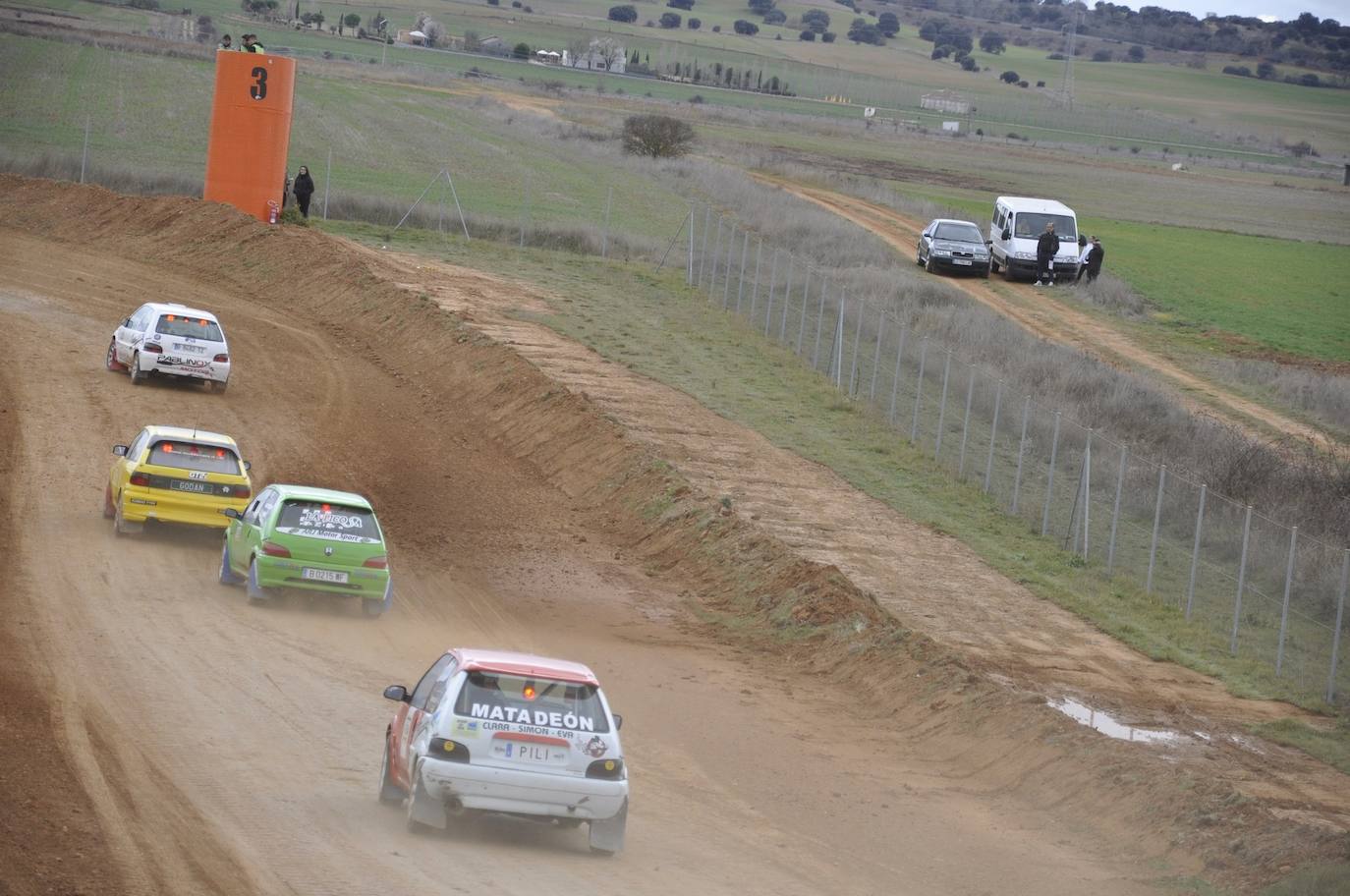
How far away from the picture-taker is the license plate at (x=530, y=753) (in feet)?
41.2

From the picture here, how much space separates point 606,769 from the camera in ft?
41.7

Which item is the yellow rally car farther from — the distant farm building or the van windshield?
the distant farm building

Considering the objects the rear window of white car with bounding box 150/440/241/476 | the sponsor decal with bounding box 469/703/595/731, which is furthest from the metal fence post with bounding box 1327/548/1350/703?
the rear window of white car with bounding box 150/440/241/476

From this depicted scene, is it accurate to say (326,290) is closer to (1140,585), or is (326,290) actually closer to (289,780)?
(1140,585)

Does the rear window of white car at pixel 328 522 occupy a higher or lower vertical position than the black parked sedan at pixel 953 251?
lower

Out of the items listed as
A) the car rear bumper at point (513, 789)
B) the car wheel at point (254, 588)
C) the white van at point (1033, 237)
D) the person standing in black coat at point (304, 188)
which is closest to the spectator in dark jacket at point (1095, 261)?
the white van at point (1033, 237)

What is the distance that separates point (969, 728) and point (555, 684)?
7404 millimetres

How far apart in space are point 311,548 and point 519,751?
29.2 feet

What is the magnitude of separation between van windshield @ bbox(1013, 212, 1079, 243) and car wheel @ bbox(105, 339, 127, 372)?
1273 inches

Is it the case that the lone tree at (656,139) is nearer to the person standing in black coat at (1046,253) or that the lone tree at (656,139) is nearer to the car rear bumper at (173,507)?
the person standing in black coat at (1046,253)

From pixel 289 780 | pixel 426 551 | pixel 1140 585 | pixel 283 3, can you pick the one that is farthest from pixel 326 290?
pixel 283 3

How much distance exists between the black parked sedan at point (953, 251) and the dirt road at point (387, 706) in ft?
87.0

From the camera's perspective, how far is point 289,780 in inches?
563

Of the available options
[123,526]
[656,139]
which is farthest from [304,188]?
[656,139]
